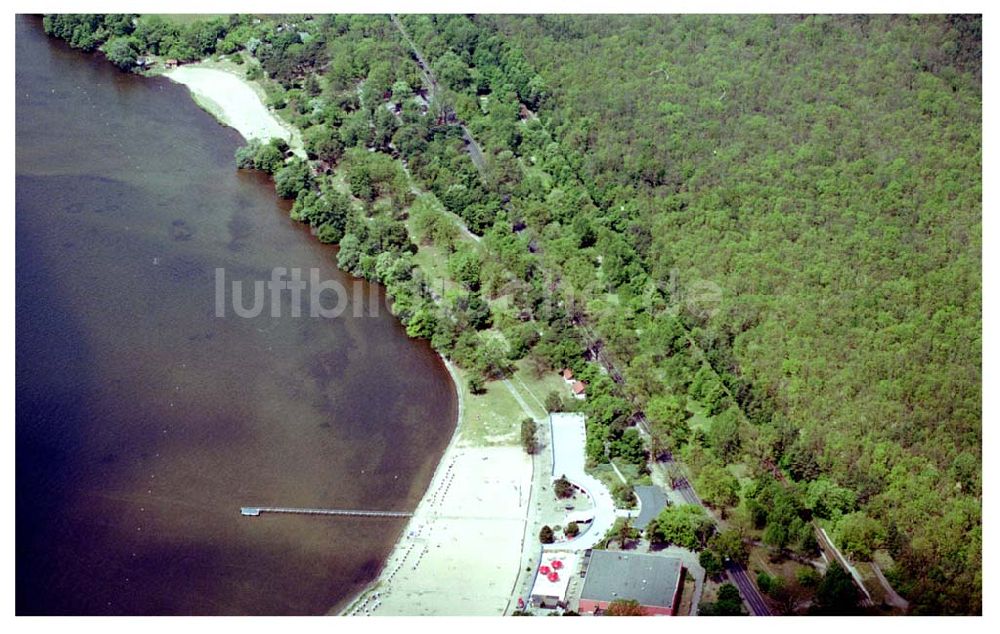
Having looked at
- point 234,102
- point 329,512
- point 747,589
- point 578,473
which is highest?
point 747,589

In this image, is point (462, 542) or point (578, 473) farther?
point (578, 473)

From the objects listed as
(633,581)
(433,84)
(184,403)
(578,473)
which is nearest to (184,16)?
(433,84)

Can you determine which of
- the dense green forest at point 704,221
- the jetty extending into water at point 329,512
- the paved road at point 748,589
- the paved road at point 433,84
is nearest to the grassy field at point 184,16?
the dense green forest at point 704,221

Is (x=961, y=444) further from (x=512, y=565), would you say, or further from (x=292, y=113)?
(x=292, y=113)

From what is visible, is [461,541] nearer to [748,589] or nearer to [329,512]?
[329,512]

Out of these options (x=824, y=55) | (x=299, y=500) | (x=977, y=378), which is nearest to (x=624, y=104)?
(x=824, y=55)

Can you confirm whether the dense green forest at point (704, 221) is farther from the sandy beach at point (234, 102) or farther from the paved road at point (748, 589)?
the sandy beach at point (234, 102)

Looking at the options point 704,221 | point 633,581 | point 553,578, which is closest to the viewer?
point 633,581

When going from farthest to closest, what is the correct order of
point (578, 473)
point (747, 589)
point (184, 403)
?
point (184, 403)
point (578, 473)
point (747, 589)
